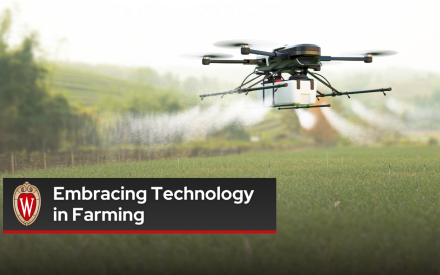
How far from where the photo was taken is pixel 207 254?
326 inches

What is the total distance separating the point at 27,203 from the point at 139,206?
112 inches

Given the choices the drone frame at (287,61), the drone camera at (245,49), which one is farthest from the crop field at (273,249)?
the drone camera at (245,49)

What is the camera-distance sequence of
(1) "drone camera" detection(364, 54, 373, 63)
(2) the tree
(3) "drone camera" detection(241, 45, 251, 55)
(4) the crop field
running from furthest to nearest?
1. (2) the tree
2. (1) "drone camera" detection(364, 54, 373, 63)
3. (3) "drone camera" detection(241, 45, 251, 55)
4. (4) the crop field

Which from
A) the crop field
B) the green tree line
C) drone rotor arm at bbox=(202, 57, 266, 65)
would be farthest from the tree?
the crop field

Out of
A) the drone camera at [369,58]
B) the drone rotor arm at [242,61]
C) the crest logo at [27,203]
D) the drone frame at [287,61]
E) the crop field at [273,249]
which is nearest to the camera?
the crop field at [273,249]

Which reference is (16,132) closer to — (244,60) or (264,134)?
(244,60)

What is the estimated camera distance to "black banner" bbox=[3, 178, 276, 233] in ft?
31.9

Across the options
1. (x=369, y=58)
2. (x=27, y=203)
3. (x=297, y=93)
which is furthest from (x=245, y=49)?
(x=27, y=203)

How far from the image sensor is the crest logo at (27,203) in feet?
32.8

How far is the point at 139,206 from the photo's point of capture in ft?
34.1

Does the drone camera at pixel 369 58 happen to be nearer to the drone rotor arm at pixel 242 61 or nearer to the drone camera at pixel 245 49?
the drone rotor arm at pixel 242 61

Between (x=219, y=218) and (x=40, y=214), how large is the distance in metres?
4.58

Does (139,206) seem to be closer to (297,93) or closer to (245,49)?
(245,49)

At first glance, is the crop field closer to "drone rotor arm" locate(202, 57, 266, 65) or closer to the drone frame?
the drone frame
